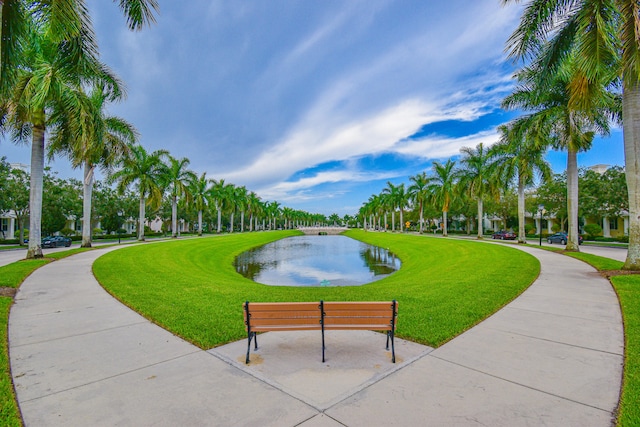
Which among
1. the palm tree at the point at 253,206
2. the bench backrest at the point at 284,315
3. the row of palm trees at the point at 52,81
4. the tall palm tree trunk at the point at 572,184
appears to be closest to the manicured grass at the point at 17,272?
the row of palm trees at the point at 52,81

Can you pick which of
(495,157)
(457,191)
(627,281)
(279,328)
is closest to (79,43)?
(279,328)

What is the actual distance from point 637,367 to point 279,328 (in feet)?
16.8

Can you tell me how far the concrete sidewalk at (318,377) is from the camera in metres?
3.44

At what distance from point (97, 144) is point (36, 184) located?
3301 millimetres

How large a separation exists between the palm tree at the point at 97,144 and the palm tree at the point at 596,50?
19094 millimetres

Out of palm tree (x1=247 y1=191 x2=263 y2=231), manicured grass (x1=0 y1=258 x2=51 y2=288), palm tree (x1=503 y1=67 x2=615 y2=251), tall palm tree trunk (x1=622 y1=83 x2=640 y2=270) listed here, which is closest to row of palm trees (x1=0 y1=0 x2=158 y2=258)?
manicured grass (x1=0 y1=258 x2=51 y2=288)

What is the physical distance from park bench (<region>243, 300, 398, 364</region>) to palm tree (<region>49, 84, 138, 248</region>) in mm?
14690

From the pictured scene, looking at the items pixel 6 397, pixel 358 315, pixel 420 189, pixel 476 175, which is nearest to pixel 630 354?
pixel 358 315

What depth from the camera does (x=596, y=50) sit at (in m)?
9.98

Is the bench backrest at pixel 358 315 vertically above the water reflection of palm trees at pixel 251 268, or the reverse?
the bench backrest at pixel 358 315

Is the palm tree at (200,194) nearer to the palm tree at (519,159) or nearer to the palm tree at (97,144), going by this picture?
the palm tree at (97,144)

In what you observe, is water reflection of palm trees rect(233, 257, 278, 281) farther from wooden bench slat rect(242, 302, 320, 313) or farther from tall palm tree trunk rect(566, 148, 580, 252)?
tall palm tree trunk rect(566, 148, 580, 252)

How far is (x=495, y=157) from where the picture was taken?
32.8 metres

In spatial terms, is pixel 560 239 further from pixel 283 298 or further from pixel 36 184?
pixel 36 184
